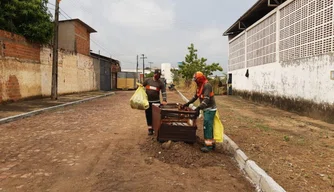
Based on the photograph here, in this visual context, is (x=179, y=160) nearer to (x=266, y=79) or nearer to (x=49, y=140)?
(x=49, y=140)

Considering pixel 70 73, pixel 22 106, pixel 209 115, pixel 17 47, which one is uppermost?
pixel 17 47

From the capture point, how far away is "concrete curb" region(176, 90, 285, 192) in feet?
12.5

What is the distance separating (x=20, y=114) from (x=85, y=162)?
22.6 feet

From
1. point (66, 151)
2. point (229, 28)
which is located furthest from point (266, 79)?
point (66, 151)

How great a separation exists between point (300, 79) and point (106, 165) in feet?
31.9

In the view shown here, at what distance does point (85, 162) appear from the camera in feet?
16.5

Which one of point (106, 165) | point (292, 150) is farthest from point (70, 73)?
point (292, 150)

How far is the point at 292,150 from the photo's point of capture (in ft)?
19.2

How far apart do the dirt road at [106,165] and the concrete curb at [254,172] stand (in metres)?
0.13

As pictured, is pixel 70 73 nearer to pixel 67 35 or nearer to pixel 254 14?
pixel 67 35

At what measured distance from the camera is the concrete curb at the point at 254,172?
3.80 metres

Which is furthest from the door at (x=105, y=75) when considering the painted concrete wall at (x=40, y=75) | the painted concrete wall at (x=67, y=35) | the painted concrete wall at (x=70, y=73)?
the painted concrete wall at (x=67, y=35)

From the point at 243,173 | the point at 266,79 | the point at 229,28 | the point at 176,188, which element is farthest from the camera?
the point at 229,28

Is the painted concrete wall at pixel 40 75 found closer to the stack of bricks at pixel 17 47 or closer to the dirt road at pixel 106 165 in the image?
the stack of bricks at pixel 17 47
